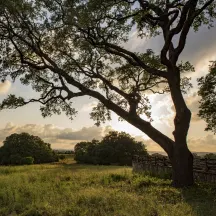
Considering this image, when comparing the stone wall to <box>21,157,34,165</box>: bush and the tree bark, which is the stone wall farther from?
<box>21,157,34,165</box>: bush

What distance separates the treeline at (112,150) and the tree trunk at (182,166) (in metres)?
40.5

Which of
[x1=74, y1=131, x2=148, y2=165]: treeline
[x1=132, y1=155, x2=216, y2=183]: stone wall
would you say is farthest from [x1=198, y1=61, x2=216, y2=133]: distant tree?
[x1=74, y1=131, x2=148, y2=165]: treeline

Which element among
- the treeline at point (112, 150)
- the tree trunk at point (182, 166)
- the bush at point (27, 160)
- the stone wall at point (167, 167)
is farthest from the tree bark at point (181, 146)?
the bush at point (27, 160)

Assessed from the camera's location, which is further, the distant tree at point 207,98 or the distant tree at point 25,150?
the distant tree at point 25,150

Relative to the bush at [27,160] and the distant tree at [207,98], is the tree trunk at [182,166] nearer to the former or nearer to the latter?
the distant tree at [207,98]

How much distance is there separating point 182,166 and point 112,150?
135ft

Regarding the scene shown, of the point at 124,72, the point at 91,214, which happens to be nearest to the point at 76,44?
the point at 124,72

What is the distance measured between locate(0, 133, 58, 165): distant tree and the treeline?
6.17 metres

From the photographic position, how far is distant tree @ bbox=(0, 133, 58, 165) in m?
61.1

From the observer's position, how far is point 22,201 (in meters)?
16.3

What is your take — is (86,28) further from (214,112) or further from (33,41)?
(214,112)

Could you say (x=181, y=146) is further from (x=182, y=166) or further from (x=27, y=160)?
(x=27, y=160)

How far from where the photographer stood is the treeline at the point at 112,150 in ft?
207

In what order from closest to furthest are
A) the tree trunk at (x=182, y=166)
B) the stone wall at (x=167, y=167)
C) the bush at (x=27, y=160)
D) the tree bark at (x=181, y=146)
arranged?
the tree bark at (x=181, y=146), the tree trunk at (x=182, y=166), the stone wall at (x=167, y=167), the bush at (x=27, y=160)
